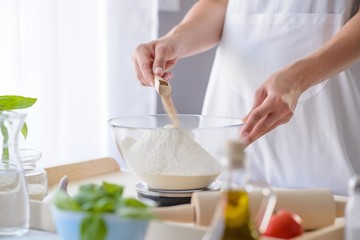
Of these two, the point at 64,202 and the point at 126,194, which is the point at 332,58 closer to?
the point at 126,194

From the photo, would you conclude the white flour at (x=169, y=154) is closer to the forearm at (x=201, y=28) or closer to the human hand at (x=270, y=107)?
the human hand at (x=270, y=107)

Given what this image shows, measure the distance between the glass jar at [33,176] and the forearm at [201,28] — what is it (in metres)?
0.64

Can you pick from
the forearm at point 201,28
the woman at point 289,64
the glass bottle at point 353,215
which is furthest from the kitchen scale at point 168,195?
the forearm at point 201,28

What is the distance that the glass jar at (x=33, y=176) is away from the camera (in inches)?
59.2

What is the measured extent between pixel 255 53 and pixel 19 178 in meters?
0.89

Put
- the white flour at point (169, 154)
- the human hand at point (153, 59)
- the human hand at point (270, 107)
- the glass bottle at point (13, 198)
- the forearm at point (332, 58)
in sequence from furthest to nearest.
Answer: the human hand at point (153, 59) < the forearm at point (332, 58) < the human hand at point (270, 107) < the white flour at point (169, 154) < the glass bottle at point (13, 198)

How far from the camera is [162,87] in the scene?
1666mm

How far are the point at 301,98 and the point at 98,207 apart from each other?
1.02 metres

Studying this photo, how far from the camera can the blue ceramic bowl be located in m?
1.04

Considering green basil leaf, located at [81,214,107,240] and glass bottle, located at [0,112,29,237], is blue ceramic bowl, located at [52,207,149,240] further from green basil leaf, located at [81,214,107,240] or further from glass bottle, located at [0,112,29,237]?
glass bottle, located at [0,112,29,237]

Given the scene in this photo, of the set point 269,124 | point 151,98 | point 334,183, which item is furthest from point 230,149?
point 151,98

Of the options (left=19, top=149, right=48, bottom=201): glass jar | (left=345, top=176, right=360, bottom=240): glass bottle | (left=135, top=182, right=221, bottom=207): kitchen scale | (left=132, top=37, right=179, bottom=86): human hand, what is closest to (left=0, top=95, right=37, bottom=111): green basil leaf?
(left=19, top=149, right=48, bottom=201): glass jar

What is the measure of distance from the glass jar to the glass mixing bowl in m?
0.16

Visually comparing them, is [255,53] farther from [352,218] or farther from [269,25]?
[352,218]
